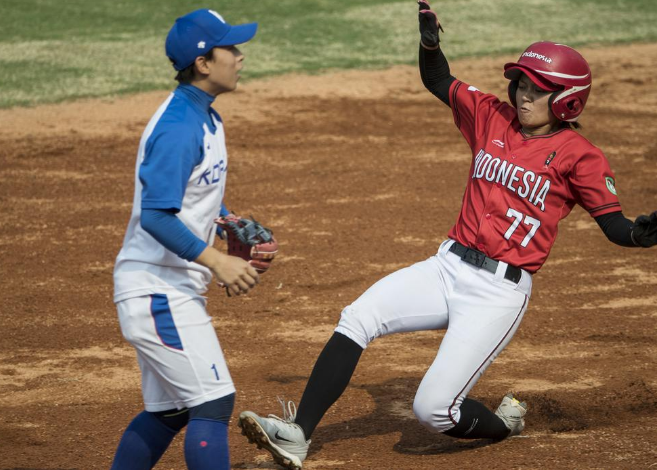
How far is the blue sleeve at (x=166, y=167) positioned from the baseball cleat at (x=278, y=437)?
1.11m

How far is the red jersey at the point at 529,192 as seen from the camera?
4.24 metres

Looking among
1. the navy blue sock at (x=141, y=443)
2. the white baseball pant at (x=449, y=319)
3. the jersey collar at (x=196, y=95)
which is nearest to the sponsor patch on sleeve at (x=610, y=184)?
the white baseball pant at (x=449, y=319)

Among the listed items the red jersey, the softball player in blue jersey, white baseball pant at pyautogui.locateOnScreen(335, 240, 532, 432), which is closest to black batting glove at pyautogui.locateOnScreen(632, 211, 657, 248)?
the red jersey

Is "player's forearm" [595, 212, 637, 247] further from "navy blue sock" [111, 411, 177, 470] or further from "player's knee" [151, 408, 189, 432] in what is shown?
"navy blue sock" [111, 411, 177, 470]

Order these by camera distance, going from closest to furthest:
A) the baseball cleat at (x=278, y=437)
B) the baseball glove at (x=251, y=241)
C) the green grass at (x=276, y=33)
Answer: the baseball glove at (x=251, y=241)
the baseball cleat at (x=278, y=437)
the green grass at (x=276, y=33)

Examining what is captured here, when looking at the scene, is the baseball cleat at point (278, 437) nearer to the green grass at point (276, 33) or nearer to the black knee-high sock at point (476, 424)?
the black knee-high sock at point (476, 424)

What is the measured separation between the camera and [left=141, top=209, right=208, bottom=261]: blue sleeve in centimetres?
326

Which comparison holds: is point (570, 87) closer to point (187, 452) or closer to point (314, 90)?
point (187, 452)

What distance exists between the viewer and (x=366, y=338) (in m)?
4.26

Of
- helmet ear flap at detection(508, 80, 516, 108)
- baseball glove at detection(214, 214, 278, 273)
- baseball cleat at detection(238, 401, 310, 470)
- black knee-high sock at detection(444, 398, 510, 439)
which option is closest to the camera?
baseball glove at detection(214, 214, 278, 273)

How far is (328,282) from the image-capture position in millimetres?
6758

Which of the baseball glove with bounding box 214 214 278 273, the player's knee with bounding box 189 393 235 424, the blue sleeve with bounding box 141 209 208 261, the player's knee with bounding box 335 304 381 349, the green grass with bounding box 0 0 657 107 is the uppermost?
the blue sleeve with bounding box 141 209 208 261

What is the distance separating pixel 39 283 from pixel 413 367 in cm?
276

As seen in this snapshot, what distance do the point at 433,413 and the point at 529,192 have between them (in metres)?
1.03
